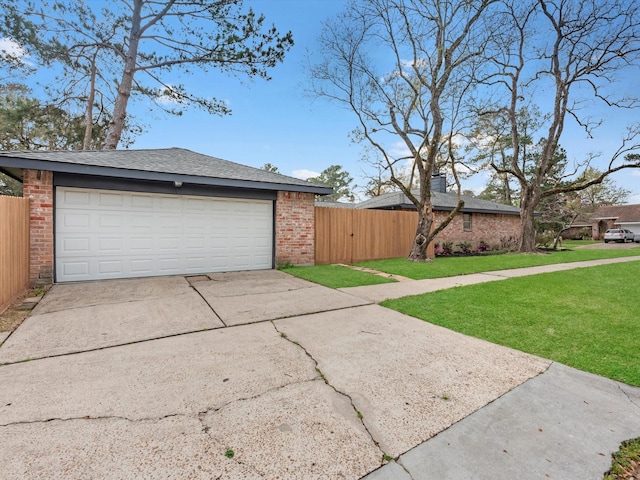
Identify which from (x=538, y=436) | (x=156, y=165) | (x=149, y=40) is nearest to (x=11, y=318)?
(x=156, y=165)

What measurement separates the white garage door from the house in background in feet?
131

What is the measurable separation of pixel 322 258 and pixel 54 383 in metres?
7.54

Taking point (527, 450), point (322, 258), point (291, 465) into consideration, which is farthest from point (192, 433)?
point (322, 258)

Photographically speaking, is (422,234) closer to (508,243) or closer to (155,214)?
(155,214)

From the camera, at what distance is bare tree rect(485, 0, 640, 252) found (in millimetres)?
11648

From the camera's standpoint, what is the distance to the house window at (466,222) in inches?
632

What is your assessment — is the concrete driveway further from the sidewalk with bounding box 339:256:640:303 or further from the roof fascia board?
the roof fascia board

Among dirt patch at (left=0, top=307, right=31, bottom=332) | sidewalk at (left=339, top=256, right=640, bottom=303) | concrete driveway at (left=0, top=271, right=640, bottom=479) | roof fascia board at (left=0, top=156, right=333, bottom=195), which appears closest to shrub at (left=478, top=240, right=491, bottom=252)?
sidewalk at (left=339, top=256, right=640, bottom=303)

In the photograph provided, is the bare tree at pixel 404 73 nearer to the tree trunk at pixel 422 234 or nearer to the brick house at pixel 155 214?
the tree trunk at pixel 422 234

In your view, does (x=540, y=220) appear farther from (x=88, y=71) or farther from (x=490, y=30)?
(x=88, y=71)

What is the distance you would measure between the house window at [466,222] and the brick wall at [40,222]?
16675 mm

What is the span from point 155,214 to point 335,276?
4.62m

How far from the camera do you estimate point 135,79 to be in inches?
484

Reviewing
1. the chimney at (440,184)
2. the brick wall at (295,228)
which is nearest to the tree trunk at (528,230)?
the chimney at (440,184)
